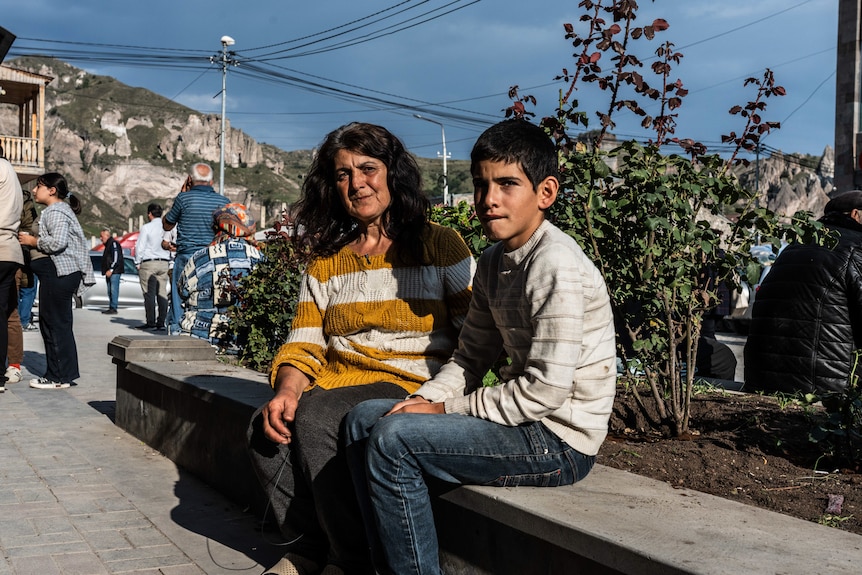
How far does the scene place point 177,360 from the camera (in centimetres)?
631

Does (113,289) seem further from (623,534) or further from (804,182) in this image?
(804,182)

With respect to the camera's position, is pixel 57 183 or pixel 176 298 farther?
pixel 176 298

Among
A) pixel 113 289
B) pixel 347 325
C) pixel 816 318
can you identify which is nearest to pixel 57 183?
pixel 347 325

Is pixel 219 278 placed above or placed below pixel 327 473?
above

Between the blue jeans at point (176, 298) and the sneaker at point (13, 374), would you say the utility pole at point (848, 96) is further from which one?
the sneaker at point (13, 374)

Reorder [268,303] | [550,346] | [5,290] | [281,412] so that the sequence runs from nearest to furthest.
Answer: [550,346]
[281,412]
[268,303]
[5,290]

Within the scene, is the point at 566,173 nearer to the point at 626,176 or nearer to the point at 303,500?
the point at 626,176

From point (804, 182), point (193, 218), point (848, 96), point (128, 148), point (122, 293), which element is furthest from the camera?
point (128, 148)

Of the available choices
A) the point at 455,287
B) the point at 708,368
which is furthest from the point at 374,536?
the point at 708,368

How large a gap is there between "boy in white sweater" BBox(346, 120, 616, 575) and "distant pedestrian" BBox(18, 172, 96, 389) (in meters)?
5.78

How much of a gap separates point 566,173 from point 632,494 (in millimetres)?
1710

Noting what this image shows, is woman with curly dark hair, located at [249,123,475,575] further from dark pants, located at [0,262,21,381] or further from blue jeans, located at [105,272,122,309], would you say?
blue jeans, located at [105,272,122,309]

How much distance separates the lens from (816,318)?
17.4 ft

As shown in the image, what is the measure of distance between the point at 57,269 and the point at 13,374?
1.36 metres
